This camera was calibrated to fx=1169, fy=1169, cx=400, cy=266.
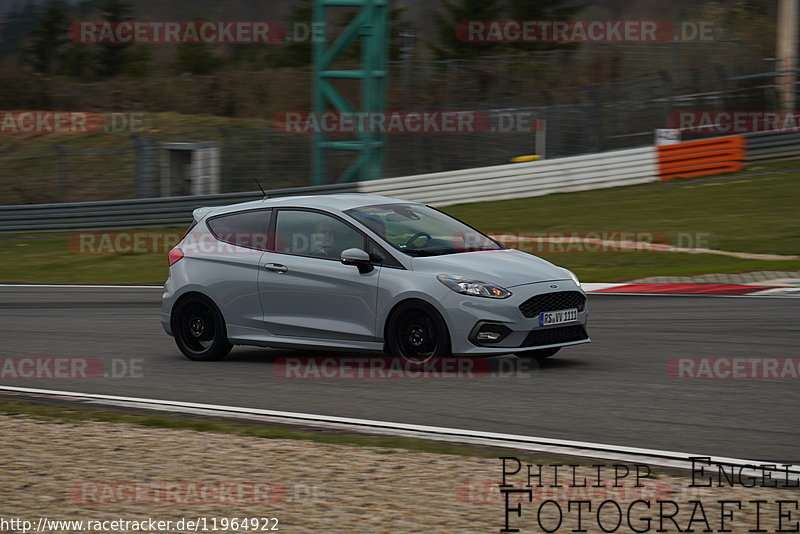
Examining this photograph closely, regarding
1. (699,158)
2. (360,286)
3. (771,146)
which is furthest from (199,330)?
(771,146)

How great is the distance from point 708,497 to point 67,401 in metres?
5.44

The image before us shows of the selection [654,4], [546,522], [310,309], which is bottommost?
[546,522]

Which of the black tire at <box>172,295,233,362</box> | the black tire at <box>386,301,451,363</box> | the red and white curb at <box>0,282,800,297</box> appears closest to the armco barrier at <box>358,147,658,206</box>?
the red and white curb at <box>0,282,800,297</box>

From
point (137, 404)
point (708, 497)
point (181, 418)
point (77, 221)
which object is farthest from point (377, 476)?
point (77, 221)

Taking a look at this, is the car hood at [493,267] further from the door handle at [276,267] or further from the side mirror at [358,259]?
the door handle at [276,267]

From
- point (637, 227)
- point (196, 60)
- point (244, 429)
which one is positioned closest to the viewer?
point (244, 429)

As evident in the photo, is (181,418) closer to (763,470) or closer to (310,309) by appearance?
(310,309)

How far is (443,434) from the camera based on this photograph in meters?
7.38

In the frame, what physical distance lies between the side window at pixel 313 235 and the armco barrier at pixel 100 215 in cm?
1837

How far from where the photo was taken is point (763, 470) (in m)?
6.21

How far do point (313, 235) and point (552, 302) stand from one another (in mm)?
2289

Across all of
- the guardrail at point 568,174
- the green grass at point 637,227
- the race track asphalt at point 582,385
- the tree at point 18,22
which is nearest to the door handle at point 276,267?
the race track asphalt at point 582,385

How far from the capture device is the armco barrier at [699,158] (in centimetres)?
2817

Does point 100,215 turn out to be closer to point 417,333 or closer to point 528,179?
point 528,179
